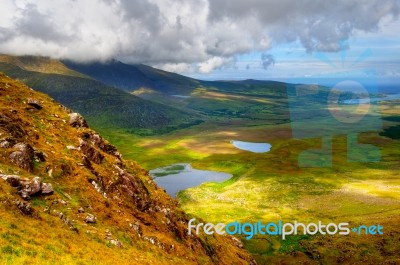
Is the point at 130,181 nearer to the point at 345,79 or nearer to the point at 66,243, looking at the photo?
the point at 66,243

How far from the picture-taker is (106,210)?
37.3 meters

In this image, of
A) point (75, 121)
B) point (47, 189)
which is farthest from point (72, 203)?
point (75, 121)

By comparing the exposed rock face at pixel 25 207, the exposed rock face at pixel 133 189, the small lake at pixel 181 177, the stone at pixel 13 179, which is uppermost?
the stone at pixel 13 179

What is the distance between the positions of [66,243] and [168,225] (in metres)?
20.9

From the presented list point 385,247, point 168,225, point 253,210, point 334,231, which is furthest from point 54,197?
point 253,210

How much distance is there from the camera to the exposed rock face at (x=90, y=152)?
155 feet

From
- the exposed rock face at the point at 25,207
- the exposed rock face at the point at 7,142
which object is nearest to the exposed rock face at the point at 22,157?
the exposed rock face at the point at 7,142

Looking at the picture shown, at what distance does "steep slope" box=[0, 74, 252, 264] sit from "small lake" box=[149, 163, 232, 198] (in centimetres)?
7554

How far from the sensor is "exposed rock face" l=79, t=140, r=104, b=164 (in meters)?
47.1

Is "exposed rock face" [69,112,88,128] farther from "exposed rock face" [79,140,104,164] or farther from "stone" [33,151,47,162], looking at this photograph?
"stone" [33,151,47,162]

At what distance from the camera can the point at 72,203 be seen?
34.1 metres

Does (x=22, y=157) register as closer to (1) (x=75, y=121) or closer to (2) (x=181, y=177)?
(1) (x=75, y=121)

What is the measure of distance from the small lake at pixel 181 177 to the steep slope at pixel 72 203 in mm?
75545

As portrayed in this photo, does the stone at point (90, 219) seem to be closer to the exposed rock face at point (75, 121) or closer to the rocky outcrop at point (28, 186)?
the rocky outcrop at point (28, 186)
